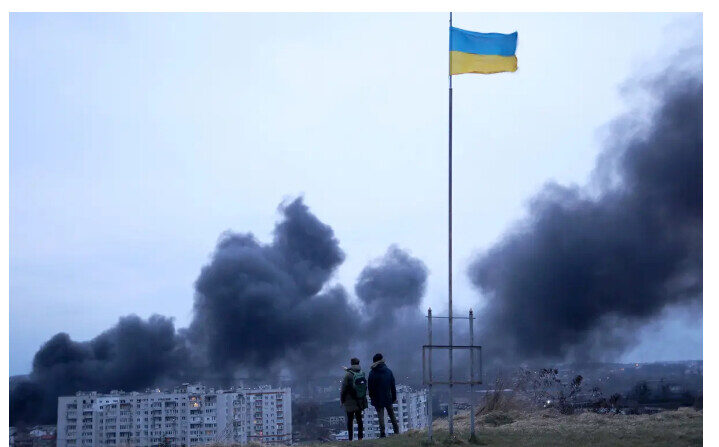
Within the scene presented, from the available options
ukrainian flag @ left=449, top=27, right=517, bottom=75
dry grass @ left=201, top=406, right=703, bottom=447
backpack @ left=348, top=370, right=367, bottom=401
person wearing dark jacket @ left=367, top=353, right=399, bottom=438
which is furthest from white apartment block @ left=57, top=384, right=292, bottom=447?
ukrainian flag @ left=449, top=27, right=517, bottom=75

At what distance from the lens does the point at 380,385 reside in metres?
13.6

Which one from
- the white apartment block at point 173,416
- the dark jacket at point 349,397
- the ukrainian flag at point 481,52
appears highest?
the ukrainian flag at point 481,52

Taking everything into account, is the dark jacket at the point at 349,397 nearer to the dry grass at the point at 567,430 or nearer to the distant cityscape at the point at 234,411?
the dry grass at the point at 567,430

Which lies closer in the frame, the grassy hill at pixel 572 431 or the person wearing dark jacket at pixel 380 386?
the grassy hill at pixel 572 431

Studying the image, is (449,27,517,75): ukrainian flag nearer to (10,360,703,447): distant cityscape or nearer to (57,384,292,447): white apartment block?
(10,360,703,447): distant cityscape

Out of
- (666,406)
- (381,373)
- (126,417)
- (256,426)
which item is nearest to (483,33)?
(381,373)

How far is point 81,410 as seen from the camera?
27.1 meters

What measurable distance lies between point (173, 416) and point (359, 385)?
15.1 meters

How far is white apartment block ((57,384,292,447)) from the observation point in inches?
956

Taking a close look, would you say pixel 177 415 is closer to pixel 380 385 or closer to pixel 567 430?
pixel 380 385

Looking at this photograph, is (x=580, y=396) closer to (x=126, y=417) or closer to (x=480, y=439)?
(x=480, y=439)

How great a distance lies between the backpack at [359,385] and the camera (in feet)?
44.0

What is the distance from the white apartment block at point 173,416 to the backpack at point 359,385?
10.2 metres

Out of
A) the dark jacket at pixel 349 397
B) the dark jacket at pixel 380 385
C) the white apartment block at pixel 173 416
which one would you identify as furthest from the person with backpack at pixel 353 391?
the white apartment block at pixel 173 416
